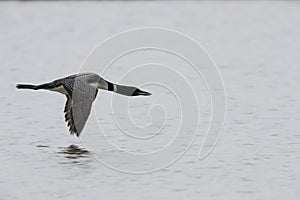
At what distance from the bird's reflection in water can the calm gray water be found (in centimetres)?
1

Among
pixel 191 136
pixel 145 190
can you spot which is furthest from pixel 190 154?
pixel 145 190

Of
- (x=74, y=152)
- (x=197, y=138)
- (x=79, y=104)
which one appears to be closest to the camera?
(x=79, y=104)

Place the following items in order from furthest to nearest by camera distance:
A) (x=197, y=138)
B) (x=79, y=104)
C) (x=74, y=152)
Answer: (x=197, y=138)
(x=74, y=152)
(x=79, y=104)

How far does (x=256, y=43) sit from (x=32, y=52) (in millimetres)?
4536

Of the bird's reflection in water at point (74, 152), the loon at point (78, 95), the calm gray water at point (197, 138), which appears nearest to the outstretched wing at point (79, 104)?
the loon at point (78, 95)

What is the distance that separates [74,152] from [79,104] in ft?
2.39

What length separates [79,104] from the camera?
783cm

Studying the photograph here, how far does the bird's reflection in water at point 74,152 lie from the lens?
26.9ft

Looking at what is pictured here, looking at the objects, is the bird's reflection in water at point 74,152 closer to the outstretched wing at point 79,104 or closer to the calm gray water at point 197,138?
the calm gray water at point 197,138

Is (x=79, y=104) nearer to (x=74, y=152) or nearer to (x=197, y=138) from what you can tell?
(x=74, y=152)

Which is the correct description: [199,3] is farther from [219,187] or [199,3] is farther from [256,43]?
[219,187]

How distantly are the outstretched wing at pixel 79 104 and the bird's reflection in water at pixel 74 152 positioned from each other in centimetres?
25

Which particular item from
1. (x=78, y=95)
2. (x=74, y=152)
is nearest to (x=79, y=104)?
(x=78, y=95)

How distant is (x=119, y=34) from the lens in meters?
17.8
